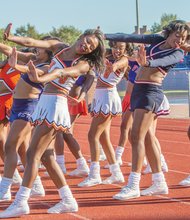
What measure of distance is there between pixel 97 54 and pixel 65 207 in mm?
1590

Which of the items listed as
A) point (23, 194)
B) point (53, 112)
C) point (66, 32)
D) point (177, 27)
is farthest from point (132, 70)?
point (66, 32)

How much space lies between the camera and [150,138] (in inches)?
252

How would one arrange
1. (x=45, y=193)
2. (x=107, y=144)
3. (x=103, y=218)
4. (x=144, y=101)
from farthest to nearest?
(x=107, y=144) < (x=45, y=193) < (x=144, y=101) < (x=103, y=218)

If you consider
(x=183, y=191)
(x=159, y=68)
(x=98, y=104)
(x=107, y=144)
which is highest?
(x=159, y=68)

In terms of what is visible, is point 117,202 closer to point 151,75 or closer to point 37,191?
point 37,191

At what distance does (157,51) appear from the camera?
6113mm

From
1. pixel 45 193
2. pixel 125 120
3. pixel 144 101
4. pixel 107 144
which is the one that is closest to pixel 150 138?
pixel 144 101

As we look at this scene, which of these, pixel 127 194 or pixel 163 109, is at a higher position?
pixel 163 109

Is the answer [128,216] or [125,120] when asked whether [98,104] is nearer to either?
[125,120]

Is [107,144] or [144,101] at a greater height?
[144,101]

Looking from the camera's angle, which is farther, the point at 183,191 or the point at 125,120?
the point at 125,120

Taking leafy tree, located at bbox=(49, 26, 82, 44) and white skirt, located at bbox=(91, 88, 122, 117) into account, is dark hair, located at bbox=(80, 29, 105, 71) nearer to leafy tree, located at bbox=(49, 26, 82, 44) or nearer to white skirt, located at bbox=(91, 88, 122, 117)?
white skirt, located at bbox=(91, 88, 122, 117)

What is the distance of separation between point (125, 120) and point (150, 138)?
203 centimetres

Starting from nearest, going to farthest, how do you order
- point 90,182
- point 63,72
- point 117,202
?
1. point 63,72
2. point 117,202
3. point 90,182
